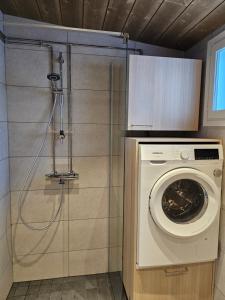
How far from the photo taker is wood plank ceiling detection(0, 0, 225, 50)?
59.2 inches

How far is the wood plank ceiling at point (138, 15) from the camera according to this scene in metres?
1.50

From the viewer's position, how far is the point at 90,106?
211 centimetres

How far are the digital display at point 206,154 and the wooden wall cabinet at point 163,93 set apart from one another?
352 mm

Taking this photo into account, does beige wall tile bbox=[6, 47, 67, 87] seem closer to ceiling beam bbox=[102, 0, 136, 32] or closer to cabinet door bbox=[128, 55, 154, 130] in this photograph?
ceiling beam bbox=[102, 0, 136, 32]

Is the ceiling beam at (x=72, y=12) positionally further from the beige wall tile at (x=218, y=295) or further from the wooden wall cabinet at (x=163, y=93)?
the beige wall tile at (x=218, y=295)

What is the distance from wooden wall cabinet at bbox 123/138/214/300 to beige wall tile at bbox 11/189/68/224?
71 centimetres

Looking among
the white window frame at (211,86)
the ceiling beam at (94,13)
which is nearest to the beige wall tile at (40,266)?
the white window frame at (211,86)

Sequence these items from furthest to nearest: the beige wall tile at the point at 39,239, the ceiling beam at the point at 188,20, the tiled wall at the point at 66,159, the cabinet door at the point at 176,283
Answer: the beige wall tile at the point at 39,239 → the tiled wall at the point at 66,159 → the cabinet door at the point at 176,283 → the ceiling beam at the point at 188,20

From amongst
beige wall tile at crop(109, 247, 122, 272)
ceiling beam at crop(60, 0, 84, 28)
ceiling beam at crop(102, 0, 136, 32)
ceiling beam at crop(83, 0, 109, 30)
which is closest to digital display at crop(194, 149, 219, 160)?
beige wall tile at crop(109, 247, 122, 272)

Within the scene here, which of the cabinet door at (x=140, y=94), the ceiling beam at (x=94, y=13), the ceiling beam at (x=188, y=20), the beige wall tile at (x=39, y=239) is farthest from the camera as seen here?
the beige wall tile at (x=39, y=239)

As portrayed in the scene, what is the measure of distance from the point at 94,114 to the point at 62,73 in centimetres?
47

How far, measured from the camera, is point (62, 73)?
6.62 ft

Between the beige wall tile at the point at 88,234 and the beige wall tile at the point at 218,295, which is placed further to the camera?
the beige wall tile at the point at 88,234

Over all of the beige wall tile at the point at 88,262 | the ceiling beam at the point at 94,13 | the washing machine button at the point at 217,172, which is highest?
the ceiling beam at the point at 94,13
